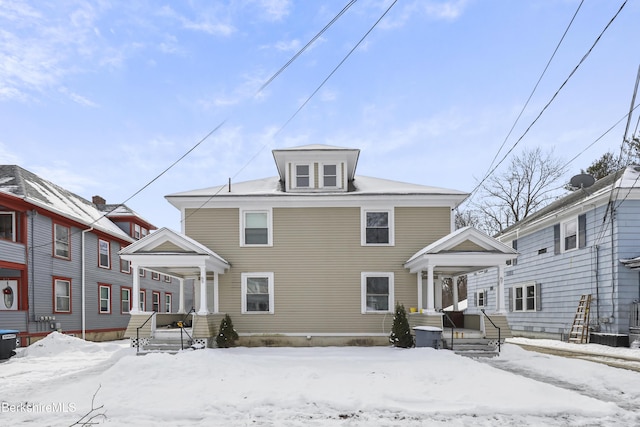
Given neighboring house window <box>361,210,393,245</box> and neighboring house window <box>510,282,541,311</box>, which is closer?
neighboring house window <box>361,210,393,245</box>

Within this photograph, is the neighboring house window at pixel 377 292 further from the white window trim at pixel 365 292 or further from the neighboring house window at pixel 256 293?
the neighboring house window at pixel 256 293

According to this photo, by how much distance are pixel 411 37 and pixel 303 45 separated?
206 cm

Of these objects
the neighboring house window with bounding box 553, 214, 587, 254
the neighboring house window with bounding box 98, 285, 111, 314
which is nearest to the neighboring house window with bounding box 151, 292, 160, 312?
the neighboring house window with bounding box 98, 285, 111, 314

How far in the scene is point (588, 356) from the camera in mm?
12383

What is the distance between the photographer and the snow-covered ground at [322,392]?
6.43 meters

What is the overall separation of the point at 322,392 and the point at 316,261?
7649 mm

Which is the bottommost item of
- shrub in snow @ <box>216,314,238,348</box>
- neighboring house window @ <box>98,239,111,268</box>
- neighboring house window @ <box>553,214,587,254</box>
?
shrub in snow @ <box>216,314,238,348</box>

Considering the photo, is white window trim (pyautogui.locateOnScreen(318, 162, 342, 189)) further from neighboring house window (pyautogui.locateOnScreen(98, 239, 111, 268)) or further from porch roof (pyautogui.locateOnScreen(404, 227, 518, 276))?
neighboring house window (pyautogui.locateOnScreen(98, 239, 111, 268))

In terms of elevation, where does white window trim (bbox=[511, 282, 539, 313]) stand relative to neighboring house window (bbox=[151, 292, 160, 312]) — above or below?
above

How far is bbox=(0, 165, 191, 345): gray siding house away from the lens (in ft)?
51.5

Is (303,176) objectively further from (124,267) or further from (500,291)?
(124,267)

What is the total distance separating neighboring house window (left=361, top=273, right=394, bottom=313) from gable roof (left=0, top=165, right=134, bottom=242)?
960cm

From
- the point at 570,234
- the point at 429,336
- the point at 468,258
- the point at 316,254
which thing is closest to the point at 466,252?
the point at 468,258

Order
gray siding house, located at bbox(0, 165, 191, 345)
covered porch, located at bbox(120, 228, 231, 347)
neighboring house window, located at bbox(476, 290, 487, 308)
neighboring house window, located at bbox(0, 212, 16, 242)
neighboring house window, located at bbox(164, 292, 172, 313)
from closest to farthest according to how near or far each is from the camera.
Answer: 1. covered porch, located at bbox(120, 228, 231, 347)
2. gray siding house, located at bbox(0, 165, 191, 345)
3. neighboring house window, located at bbox(0, 212, 16, 242)
4. neighboring house window, located at bbox(476, 290, 487, 308)
5. neighboring house window, located at bbox(164, 292, 172, 313)
